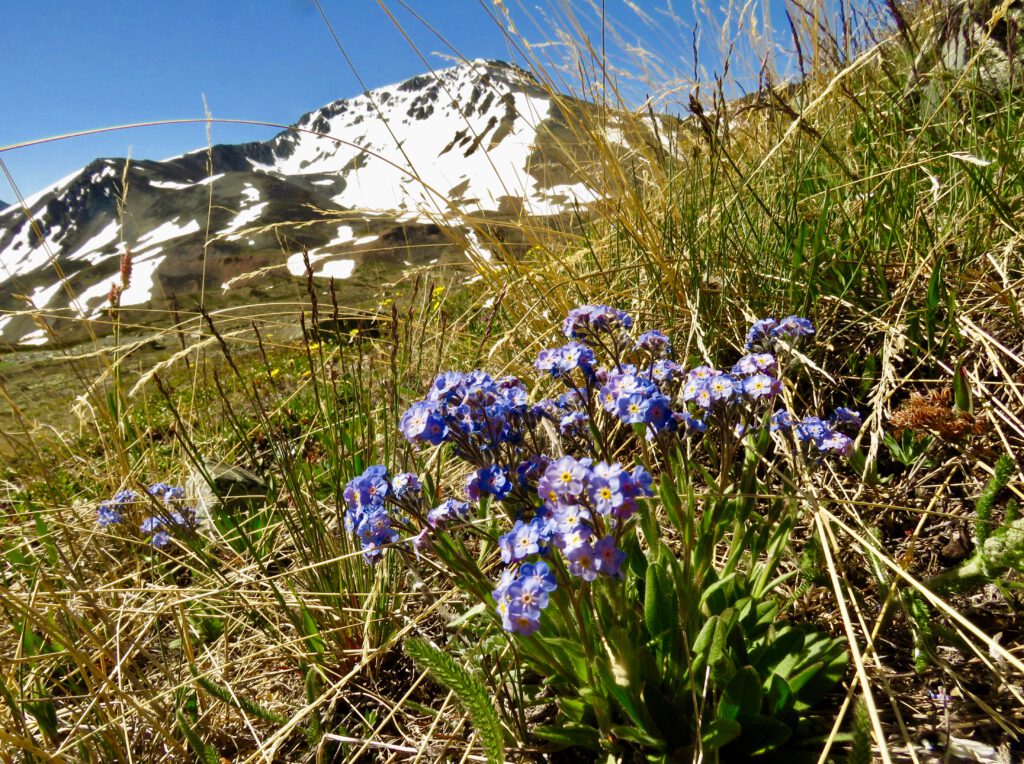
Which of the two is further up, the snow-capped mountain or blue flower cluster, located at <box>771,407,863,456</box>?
the snow-capped mountain

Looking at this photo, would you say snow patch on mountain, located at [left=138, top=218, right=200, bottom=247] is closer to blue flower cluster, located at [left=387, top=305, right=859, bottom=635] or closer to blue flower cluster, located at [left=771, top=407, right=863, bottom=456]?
blue flower cluster, located at [left=387, top=305, right=859, bottom=635]

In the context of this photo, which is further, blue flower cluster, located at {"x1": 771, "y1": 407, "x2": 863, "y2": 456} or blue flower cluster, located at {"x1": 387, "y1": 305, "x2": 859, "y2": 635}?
blue flower cluster, located at {"x1": 771, "y1": 407, "x2": 863, "y2": 456}

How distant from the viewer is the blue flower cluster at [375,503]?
1.57 metres

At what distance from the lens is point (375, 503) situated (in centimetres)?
160

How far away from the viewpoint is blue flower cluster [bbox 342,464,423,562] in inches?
62.0

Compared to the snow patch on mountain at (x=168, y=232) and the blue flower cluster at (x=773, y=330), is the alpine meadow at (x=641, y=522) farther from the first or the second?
the snow patch on mountain at (x=168, y=232)

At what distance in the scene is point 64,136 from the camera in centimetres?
214

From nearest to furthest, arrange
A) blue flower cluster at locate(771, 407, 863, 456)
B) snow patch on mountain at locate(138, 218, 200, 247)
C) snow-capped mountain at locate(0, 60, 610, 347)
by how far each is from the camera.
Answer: blue flower cluster at locate(771, 407, 863, 456)
snow-capped mountain at locate(0, 60, 610, 347)
snow patch on mountain at locate(138, 218, 200, 247)

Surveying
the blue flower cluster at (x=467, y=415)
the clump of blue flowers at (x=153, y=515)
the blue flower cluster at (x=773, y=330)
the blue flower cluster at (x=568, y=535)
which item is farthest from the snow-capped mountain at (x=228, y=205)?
the blue flower cluster at (x=568, y=535)

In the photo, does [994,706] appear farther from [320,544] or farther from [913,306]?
[320,544]

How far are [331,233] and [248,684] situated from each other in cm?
7556

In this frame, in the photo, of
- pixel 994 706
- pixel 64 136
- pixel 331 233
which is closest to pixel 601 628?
pixel 994 706

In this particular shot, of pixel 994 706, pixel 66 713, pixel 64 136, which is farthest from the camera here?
pixel 66 713

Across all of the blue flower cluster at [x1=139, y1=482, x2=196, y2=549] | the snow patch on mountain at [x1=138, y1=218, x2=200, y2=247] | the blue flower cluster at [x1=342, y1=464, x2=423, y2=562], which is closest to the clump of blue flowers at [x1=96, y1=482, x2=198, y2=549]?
the blue flower cluster at [x1=139, y1=482, x2=196, y2=549]
